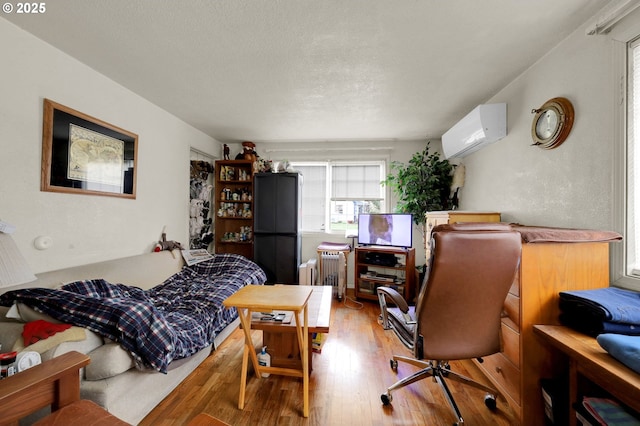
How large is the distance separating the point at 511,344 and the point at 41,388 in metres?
2.16

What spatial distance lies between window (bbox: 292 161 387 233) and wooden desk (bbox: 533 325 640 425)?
2870mm

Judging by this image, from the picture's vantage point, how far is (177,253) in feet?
9.37

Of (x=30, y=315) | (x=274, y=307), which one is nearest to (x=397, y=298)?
(x=274, y=307)

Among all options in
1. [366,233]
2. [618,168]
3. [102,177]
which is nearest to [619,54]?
[618,168]

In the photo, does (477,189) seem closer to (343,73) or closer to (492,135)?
(492,135)

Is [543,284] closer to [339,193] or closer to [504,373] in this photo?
[504,373]

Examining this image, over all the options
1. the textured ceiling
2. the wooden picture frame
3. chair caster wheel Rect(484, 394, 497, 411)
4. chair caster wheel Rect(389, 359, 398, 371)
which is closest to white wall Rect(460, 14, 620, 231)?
the textured ceiling

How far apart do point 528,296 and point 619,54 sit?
1.44 m

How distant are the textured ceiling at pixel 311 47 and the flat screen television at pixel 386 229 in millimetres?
1416

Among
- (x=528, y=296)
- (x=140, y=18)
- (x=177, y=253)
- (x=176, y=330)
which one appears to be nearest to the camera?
(x=528, y=296)

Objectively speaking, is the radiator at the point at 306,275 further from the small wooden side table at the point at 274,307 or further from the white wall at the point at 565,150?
the white wall at the point at 565,150

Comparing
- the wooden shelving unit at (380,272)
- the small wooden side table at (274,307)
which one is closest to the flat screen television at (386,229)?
the wooden shelving unit at (380,272)

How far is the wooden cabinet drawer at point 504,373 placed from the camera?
54.4 inches

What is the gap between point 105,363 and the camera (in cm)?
121
